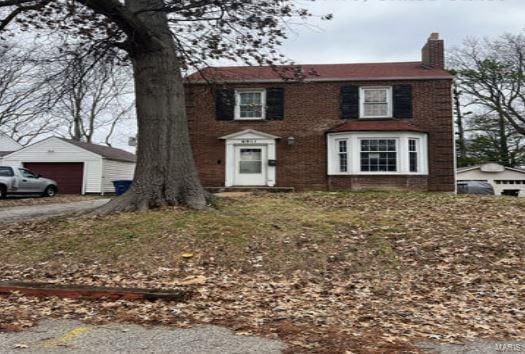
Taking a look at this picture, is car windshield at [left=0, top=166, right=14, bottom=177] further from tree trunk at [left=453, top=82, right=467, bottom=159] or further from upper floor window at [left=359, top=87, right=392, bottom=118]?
tree trunk at [left=453, top=82, right=467, bottom=159]

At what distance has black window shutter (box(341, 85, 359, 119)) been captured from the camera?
19.9m

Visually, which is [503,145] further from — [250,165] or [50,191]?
[50,191]

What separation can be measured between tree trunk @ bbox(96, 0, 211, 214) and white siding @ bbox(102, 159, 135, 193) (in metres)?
17.3

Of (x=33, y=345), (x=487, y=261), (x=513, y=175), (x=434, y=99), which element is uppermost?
(x=434, y=99)

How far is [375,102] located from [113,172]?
52.9 feet

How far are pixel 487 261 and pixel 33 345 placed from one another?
245 inches

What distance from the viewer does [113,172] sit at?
28547mm

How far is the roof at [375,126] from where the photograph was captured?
1886cm

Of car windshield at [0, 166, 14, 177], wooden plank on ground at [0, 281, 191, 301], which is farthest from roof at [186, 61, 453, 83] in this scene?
wooden plank on ground at [0, 281, 191, 301]

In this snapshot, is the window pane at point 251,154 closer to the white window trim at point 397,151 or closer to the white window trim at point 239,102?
the white window trim at point 239,102

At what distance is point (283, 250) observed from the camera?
7.91 m

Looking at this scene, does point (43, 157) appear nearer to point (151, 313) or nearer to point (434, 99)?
point (434, 99)

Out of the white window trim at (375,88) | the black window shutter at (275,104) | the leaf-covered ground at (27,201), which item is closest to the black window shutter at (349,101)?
the white window trim at (375,88)

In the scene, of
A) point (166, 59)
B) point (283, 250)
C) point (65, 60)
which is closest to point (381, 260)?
point (283, 250)
